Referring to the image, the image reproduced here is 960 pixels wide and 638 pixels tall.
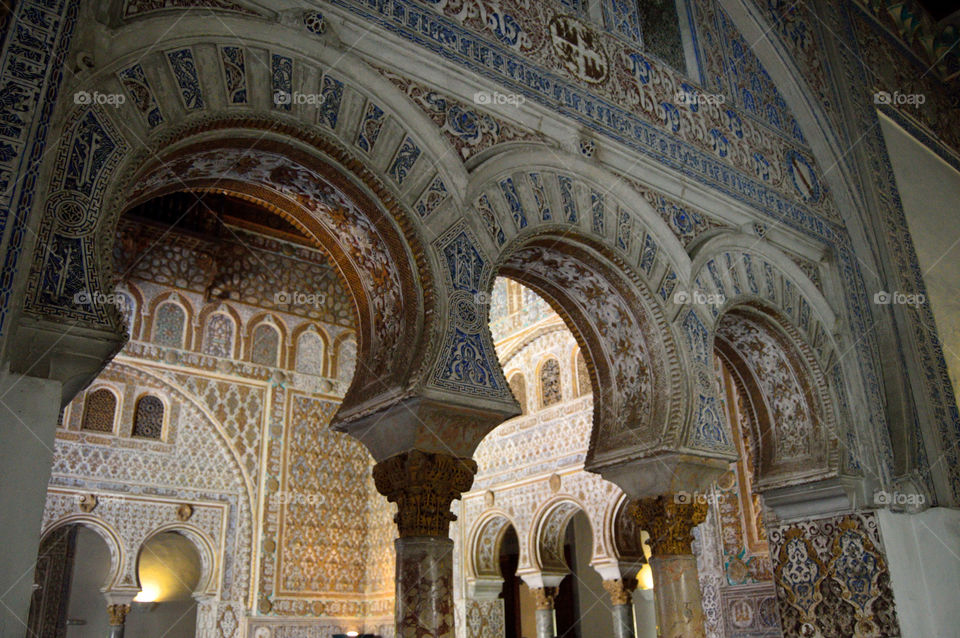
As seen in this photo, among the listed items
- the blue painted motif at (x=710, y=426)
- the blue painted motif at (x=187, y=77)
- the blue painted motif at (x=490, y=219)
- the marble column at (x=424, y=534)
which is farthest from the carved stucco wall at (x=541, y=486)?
the blue painted motif at (x=187, y=77)

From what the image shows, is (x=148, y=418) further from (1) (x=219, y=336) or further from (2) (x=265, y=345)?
(2) (x=265, y=345)

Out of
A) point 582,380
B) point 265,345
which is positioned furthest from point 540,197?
point 265,345

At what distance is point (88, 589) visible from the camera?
12.1m

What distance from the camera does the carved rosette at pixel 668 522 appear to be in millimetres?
5070

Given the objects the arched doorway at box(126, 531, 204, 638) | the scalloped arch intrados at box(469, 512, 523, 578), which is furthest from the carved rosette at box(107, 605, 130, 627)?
the scalloped arch intrados at box(469, 512, 523, 578)

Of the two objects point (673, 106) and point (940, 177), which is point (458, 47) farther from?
point (940, 177)

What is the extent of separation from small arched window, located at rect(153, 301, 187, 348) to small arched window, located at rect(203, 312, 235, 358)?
336mm

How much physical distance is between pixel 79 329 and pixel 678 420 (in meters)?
3.51

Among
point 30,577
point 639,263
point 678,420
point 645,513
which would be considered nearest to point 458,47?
point 639,263

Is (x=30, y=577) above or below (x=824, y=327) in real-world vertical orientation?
below

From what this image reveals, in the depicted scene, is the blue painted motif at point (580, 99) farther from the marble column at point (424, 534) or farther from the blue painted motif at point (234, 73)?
the marble column at point (424, 534)

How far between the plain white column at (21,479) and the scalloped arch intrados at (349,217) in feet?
4.26

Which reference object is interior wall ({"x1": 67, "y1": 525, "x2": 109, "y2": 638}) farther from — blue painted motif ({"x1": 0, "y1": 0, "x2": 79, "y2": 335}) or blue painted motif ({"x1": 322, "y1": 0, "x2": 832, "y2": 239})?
blue painted motif ({"x1": 0, "y1": 0, "x2": 79, "y2": 335})

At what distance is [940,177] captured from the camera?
922 centimetres
